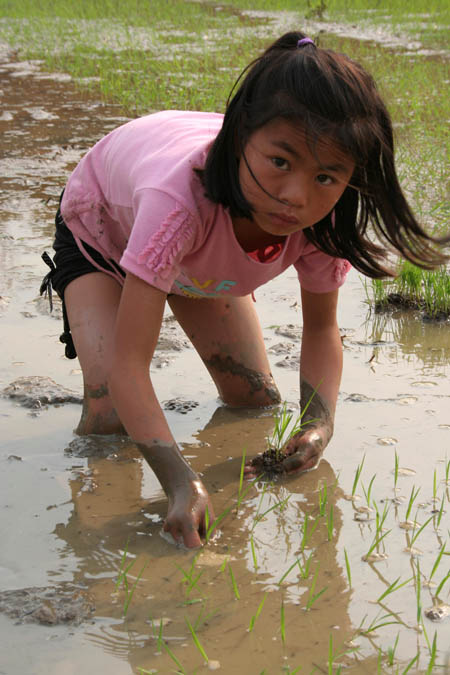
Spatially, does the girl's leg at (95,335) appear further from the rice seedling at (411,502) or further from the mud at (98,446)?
the rice seedling at (411,502)

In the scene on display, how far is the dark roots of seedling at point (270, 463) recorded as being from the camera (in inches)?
97.3

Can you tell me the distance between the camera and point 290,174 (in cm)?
194

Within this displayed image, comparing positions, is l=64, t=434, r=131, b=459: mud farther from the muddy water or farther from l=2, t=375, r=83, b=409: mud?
l=2, t=375, r=83, b=409: mud

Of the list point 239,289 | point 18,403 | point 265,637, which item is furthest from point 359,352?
point 265,637

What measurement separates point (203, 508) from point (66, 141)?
4.64 metres

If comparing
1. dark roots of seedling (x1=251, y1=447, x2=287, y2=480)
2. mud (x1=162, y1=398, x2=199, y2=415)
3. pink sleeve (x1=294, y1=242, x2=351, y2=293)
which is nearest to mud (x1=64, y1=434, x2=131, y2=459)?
mud (x1=162, y1=398, x2=199, y2=415)

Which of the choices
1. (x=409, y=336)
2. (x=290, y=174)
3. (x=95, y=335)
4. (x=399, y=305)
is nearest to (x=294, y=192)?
(x=290, y=174)

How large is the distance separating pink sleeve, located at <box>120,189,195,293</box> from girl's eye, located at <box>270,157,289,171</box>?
0.26 meters

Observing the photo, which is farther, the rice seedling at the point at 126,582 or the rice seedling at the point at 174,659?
the rice seedling at the point at 126,582

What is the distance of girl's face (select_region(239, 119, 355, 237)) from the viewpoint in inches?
75.3

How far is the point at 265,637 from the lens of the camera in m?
1.79

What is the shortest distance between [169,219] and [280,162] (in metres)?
0.30

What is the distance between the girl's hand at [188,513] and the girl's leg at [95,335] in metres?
0.58

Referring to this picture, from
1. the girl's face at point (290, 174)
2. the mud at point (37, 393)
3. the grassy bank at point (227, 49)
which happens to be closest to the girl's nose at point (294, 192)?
the girl's face at point (290, 174)
